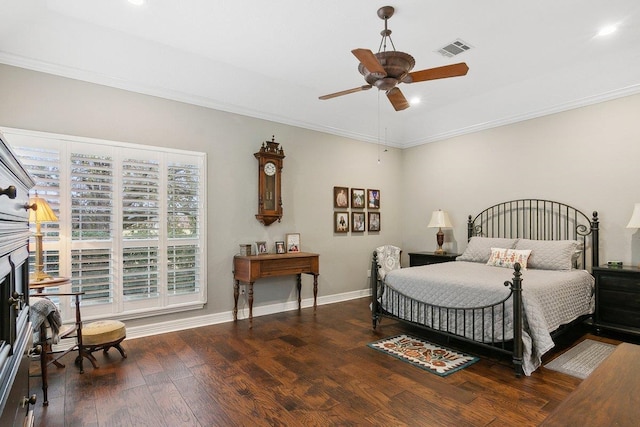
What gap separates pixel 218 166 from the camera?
15.3ft

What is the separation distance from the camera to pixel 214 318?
181 inches

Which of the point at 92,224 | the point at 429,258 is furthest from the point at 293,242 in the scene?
the point at 92,224

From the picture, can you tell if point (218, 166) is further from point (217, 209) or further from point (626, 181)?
point (626, 181)

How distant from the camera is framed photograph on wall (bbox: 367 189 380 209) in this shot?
638cm

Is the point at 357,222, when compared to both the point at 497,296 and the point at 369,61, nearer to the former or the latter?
the point at 497,296

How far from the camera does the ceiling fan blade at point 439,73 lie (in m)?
2.69

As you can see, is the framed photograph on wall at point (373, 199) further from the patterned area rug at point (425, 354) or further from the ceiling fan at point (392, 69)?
the ceiling fan at point (392, 69)

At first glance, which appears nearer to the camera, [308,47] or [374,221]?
[308,47]

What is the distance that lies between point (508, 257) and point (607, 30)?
8.50ft

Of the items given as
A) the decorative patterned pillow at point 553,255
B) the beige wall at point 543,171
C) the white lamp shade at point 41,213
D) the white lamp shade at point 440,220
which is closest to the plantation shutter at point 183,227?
the white lamp shade at point 41,213

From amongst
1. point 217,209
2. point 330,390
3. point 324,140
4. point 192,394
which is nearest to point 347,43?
point 324,140

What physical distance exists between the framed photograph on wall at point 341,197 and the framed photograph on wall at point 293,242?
0.96 meters

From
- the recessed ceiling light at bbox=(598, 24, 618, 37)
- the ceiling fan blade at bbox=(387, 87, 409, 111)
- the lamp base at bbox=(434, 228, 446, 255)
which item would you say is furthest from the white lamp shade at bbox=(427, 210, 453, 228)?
the recessed ceiling light at bbox=(598, 24, 618, 37)

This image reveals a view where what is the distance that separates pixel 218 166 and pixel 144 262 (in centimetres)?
150
